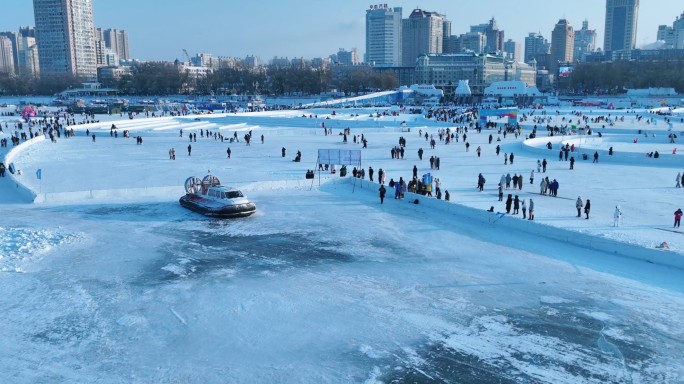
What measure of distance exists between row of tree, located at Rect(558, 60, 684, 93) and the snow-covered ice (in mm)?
111429

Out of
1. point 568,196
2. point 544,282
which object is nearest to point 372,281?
point 544,282

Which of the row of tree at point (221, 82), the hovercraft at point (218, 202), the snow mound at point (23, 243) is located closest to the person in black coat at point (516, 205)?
the hovercraft at point (218, 202)

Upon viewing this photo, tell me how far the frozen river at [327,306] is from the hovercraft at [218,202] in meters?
0.83

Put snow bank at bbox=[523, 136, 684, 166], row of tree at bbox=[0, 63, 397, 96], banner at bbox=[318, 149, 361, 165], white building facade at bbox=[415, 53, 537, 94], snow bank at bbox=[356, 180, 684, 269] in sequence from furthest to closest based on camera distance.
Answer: white building facade at bbox=[415, 53, 537, 94]
row of tree at bbox=[0, 63, 397, 96]
snow bank at bbox=[523, 136, 684, 166]
banner at bbox=[318, 149, 361, 165]
snow bank at bbox=[356, 180, 684, 269]

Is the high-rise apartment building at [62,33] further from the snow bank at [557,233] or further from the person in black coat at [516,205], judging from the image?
the person in black coat at [516,205]

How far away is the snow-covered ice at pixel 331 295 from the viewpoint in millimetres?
7812

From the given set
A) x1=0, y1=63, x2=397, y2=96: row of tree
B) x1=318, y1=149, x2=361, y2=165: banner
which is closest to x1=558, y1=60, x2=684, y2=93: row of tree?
x1=0, y1=63, x2=397, y2=96: row of tree

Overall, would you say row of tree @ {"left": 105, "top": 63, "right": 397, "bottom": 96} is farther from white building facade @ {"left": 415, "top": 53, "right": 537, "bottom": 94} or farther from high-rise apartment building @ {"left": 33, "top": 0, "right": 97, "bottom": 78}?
high-rise apartment building @ {"left": 33, "top": 0, "right": 97, "bottom": 78}

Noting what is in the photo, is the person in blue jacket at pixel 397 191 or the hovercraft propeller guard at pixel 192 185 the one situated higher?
the hovercraft propeller guard at pixel 192 185

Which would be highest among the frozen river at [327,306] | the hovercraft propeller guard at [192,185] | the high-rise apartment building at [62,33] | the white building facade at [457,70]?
the high-rise apartment building at [62,33]

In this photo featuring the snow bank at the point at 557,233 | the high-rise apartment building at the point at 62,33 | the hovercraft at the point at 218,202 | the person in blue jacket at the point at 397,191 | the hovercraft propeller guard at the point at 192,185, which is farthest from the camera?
the high-rise apartment building at the point at 62,33

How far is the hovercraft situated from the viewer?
16.3 meters

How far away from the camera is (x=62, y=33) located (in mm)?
173375

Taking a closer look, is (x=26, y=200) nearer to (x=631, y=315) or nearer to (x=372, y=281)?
(x=372, y=281)
